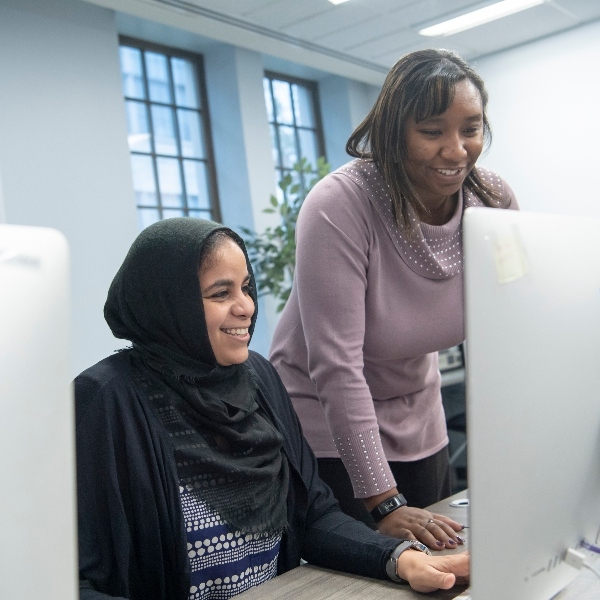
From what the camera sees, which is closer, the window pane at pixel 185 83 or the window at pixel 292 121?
the window pane at pixel 185 83

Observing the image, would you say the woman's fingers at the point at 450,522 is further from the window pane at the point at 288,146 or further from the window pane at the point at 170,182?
the window pane at the point at 288,146

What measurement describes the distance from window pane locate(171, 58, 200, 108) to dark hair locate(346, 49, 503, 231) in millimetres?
3967

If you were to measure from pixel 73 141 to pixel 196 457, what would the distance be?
3.31 m

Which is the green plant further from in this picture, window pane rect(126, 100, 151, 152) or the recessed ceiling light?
the recessed ceiling light

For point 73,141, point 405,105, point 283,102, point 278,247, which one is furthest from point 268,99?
point 405,105

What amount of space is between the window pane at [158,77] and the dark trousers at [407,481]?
3.90 meters

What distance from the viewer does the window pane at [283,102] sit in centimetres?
583

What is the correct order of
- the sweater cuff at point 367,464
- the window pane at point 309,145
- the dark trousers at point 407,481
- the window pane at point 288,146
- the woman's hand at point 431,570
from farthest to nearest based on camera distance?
the window pane at point 309,145 → the window pane at point 288,146 → the dark trousers at point 407,481 → the sweater cuff at point 367,464 → the woman's hand at point 431,570

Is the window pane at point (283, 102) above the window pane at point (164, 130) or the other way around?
above

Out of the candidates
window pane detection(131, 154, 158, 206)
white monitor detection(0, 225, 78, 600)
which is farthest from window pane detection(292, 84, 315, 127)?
white monitor detection(0, 225, 78, 600)

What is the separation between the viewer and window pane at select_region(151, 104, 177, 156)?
4.93m

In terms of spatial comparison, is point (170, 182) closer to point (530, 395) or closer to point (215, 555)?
point (215, 555)

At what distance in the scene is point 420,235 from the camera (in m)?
1.39

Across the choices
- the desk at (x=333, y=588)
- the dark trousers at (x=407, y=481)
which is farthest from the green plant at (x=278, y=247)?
the desk at (x=333, y=588)
